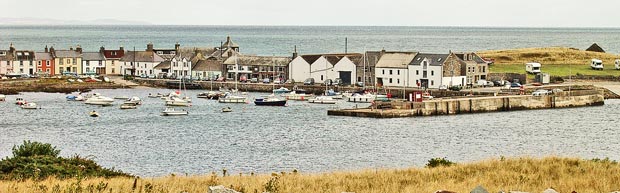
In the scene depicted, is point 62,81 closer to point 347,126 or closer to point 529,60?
point 347,126

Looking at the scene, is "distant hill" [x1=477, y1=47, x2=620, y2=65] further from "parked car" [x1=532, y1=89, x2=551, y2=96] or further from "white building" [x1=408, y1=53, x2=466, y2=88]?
"parked car" [x1=532, y1=89, x2=551, y2=96]

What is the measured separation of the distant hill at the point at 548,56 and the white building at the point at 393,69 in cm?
3427

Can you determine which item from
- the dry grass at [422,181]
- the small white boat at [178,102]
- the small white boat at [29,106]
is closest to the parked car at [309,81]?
the small white boat at [178,102]

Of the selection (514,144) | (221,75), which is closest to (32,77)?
(221,75)

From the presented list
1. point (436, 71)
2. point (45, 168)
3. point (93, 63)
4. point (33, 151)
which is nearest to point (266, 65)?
point (93, 63)

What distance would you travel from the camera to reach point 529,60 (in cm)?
14650

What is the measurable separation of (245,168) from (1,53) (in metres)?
91.9

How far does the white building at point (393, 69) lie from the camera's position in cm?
11025

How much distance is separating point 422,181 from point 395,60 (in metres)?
82.1

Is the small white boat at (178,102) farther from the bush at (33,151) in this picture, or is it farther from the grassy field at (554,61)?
the bush at (33,151)

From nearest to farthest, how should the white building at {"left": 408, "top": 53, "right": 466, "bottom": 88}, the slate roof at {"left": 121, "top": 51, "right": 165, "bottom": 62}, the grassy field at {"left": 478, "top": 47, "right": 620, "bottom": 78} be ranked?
1. the white building at {"left": 408, "top": 53, "right": 466, "bottom": 88}
2. the grassy field at {"left": 478, "top": 47, "right": 620, "bottom": 78}
3. the slate roof at {"left": 121, "top": 51, "right": 165, "bottom": 62}

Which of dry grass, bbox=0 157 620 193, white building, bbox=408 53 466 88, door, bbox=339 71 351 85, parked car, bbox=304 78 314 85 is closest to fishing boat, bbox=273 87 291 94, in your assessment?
parked car, bbox=304 78 314 85

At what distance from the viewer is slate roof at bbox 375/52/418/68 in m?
111

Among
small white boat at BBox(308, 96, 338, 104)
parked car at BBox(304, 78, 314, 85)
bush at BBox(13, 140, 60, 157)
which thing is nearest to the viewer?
bush at BBox(13, 140, 60, 157)
